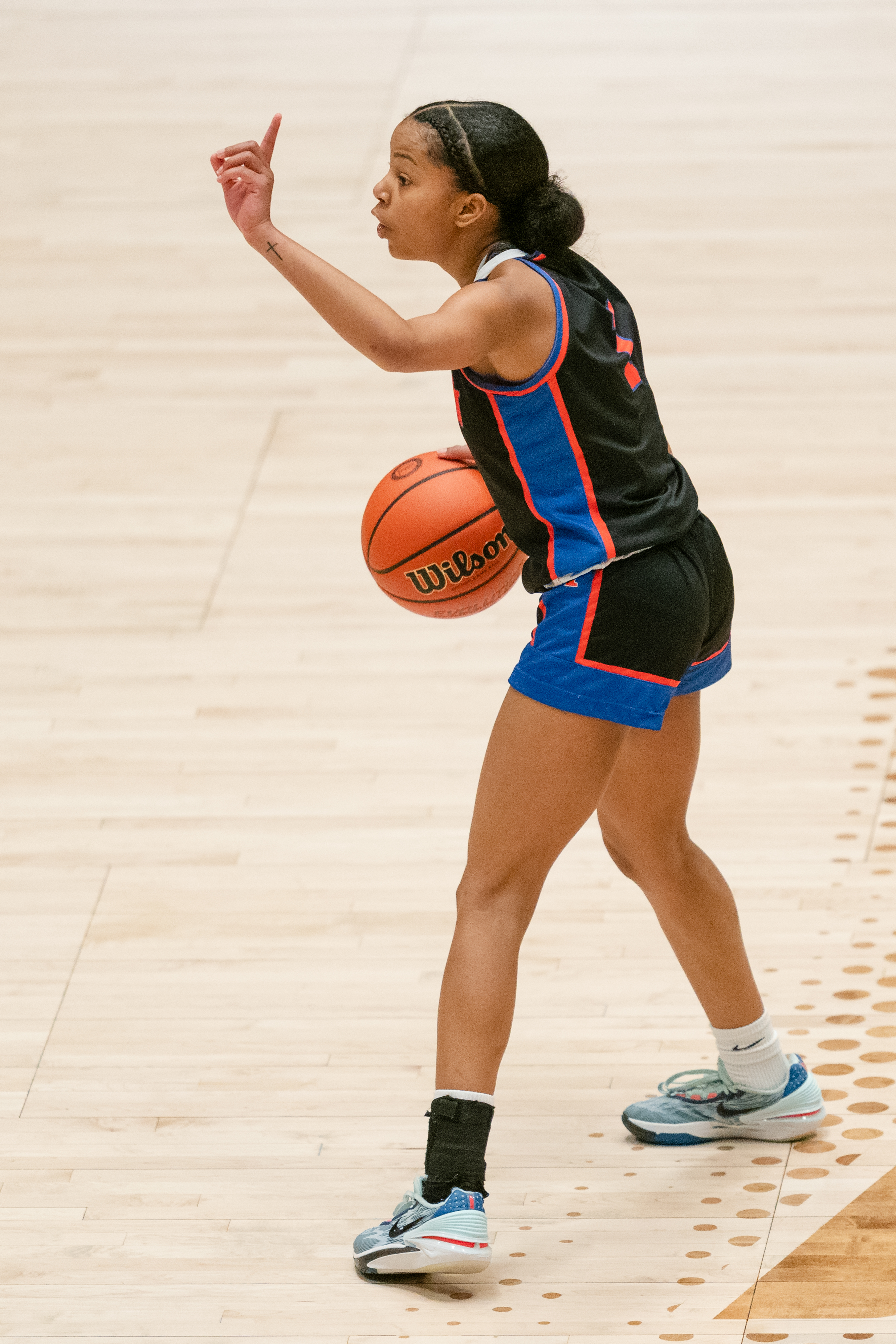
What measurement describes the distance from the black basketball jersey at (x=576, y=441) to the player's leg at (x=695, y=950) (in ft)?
1.05

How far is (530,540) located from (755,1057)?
2.93ft

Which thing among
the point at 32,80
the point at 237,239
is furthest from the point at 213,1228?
the point at 32,80

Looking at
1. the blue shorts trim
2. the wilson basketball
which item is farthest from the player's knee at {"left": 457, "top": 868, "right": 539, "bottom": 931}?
the wilson basketball

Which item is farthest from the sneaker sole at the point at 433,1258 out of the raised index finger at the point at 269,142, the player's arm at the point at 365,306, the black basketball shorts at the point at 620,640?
the raised index finger at the point at 269,142

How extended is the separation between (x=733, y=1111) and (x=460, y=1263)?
59cm

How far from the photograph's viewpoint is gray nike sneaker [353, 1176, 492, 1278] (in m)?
2.48

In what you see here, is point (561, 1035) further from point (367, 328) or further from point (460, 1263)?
point (367, 328)

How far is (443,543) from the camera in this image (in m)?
2.83

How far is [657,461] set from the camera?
8.36 ft

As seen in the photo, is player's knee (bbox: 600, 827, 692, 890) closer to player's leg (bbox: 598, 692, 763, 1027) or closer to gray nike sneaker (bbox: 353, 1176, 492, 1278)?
player's leg (bbox: 598, 692, 763, 1027)

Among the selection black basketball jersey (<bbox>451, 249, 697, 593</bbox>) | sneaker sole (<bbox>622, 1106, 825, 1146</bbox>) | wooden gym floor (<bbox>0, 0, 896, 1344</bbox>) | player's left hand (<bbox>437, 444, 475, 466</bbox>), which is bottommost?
wooden gym floor (<bbox>0, 0, 896, 1344</bbox>)

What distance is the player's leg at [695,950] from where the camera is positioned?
2.71 m

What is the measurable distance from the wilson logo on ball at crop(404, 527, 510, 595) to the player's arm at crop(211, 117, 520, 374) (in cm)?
53

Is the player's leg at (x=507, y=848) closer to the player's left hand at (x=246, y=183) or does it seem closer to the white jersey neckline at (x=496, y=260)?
the white jersey neckline at (x=496, y=260)
